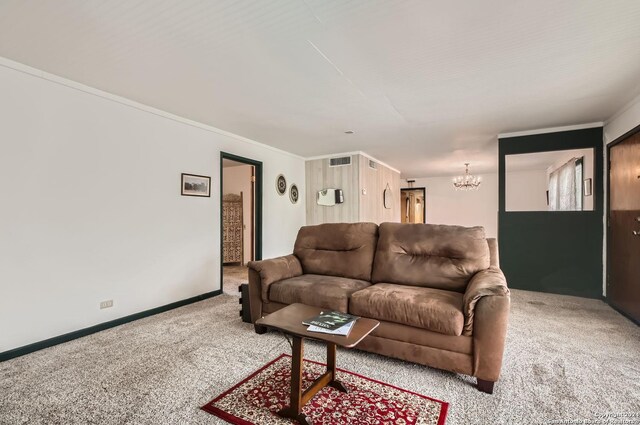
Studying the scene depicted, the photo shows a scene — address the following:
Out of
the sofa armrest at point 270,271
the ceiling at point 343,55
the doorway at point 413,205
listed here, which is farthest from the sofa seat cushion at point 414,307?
the doorway at point 413,205

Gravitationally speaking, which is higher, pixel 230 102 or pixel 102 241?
pixel 230 102

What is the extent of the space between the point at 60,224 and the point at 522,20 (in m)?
3.97

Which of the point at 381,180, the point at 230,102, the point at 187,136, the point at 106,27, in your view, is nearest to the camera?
the point at 106,27

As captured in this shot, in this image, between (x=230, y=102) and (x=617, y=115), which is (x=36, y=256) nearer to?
(x=230, y=102)

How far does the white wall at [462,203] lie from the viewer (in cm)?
900

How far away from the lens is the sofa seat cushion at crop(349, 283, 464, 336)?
202cm

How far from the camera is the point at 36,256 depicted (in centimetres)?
256

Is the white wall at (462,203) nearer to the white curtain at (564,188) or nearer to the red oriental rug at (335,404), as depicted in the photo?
the white curtain at (564,188)

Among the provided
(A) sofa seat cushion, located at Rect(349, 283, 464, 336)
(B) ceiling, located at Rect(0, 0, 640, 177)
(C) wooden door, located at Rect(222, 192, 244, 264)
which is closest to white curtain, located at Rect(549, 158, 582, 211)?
(B) ceiling, located at Rect(0, 0, 640, 177)

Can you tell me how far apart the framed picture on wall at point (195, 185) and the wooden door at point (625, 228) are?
4.97 m

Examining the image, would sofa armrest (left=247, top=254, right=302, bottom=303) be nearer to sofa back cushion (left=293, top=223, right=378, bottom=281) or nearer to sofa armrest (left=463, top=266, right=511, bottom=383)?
sofa back cushion (left=293, top=223, right=378, bottom=281)

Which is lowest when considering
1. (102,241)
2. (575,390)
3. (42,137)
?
(575,390)

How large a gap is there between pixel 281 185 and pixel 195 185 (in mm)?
1939

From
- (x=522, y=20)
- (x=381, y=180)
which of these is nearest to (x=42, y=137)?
(x=522, y=20)
